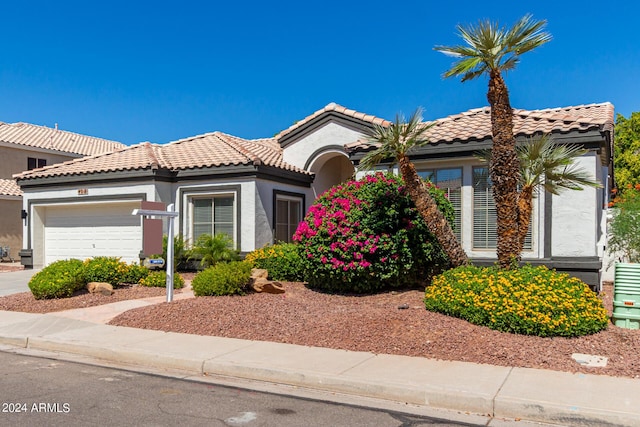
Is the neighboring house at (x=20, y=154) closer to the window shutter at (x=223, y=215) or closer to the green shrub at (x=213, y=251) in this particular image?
the window shutter at (x=223, y=215)

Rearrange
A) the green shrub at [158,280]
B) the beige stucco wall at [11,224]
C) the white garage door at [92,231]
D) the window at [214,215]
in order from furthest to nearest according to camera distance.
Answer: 1. the beige stucco wall at [11,224]
2. the white garage door at [92,231]
3. the window at [214,215]
4. the green shrub at [158,280]

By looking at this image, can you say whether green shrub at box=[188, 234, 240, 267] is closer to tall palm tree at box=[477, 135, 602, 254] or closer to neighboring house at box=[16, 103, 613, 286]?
neighboring house at box=[16, 103, 613, 286]

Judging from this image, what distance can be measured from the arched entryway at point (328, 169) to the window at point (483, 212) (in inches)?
216

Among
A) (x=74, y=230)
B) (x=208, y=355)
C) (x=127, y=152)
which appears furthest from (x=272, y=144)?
(x=208, y=355)

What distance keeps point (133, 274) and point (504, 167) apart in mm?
9705

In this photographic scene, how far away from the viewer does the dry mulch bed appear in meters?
7.26

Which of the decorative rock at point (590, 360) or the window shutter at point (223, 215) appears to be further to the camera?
the window shutter at point (223, 215)

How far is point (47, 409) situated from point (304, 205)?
44.9 ft

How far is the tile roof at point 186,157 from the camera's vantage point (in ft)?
57.4

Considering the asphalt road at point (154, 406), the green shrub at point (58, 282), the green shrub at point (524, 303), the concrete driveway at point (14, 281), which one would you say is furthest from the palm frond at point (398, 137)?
the concrete driveway at point (14, 281)

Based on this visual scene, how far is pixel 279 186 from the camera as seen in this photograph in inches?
695

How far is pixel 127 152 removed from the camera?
2047 cm

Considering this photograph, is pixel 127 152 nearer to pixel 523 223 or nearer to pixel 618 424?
pixel 523 223

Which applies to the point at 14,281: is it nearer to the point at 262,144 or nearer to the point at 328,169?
the point at 262,144
